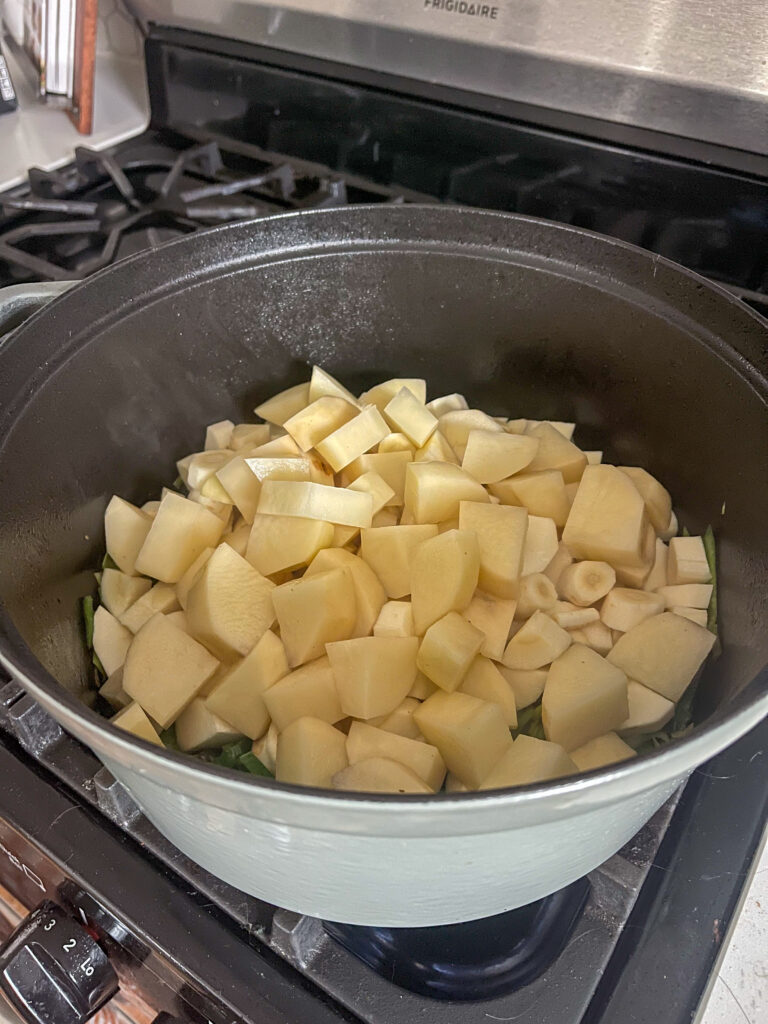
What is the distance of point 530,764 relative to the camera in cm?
57

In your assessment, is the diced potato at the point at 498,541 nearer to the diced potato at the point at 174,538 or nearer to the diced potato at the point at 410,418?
the diced potato at the point at 410,418

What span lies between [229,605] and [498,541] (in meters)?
0.26

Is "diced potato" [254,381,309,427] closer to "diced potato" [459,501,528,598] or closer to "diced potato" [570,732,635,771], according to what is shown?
"diced potato" [459,501,528,598]

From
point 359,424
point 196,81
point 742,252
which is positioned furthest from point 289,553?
point 196,81

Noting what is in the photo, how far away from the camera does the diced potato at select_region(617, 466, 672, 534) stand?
837mm

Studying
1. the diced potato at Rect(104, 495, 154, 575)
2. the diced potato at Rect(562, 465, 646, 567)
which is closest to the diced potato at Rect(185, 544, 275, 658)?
the diced potato at Rect(104, 495, 154, 575)

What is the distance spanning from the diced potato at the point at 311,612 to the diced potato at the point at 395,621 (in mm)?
30

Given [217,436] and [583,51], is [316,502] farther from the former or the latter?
[583,51]

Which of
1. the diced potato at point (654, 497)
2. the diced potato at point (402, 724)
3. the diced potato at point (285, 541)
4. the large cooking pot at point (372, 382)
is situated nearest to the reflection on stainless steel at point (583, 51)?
the large cooking pot at point (372, 382)

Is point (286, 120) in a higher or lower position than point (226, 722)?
higher

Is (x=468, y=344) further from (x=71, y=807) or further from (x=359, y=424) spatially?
(x=71, y=807)

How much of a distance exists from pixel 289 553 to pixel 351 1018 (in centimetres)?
38

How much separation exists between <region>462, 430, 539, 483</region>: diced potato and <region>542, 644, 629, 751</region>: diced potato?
0.77 feet

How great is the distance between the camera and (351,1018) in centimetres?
55
